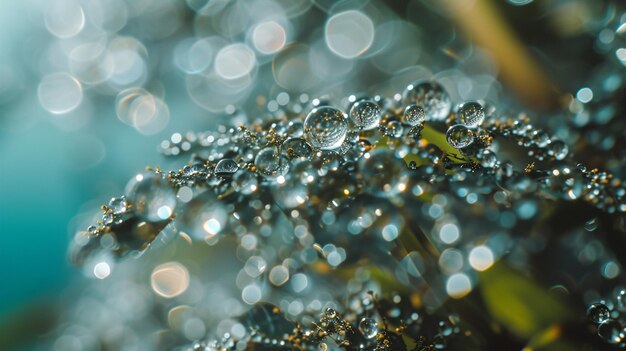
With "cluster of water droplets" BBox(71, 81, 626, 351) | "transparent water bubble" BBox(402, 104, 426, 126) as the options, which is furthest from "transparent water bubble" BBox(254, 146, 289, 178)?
"transparent water bubble" BBox(402, 104, 426, 126)

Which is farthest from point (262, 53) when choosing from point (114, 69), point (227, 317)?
point (227, 317)

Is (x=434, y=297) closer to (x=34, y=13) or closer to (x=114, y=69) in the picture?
(x=114, y=69)

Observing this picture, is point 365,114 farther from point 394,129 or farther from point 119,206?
point 119,206

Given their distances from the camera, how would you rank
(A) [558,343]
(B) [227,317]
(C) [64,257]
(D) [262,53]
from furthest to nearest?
1. (D) [262,53]
2. (C) [64,257]
3. (B) [227,317]
4. (A) [558,343]

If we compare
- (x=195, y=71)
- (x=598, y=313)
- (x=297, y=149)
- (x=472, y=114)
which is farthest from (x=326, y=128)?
(x=195, y=71)

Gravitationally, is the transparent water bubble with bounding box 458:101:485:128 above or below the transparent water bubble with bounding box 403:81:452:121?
below

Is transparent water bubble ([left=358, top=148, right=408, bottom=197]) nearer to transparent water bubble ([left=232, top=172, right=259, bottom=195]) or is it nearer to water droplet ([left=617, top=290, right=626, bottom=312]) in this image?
transparent water bubble ([left=232, top=172, right=259, bottom=195])

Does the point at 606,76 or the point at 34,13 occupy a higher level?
the point at 34,13
